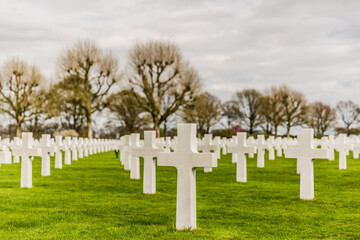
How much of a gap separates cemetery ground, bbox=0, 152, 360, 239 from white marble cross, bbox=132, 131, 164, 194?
0.25m

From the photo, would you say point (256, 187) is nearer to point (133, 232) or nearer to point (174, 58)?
point (133, 232)

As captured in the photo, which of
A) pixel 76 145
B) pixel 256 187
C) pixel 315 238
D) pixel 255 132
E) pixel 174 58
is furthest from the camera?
pixel 255 132

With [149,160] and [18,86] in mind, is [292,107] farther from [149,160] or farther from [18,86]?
[149,160]

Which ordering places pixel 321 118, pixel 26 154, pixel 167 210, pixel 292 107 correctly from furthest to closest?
pixel 321 118 < pixel 292 107 < pixel 26 154 < pixel 167 210

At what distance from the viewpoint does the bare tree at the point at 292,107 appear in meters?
64.2

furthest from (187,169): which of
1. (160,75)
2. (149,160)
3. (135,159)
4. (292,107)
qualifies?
(292,107)

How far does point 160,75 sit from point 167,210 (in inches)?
1424

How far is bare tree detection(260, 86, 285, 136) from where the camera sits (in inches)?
2505

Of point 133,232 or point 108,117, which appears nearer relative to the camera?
point 133,232

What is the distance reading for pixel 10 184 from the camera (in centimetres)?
1163

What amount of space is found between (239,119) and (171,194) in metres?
61.1

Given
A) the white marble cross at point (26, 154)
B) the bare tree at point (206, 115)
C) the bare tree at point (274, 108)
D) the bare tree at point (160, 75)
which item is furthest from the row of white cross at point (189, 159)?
the bare tree at point (274, 108)

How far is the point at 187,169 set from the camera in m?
6.32

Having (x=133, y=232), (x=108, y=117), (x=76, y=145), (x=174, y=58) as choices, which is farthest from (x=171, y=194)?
(x=108, y=117)
